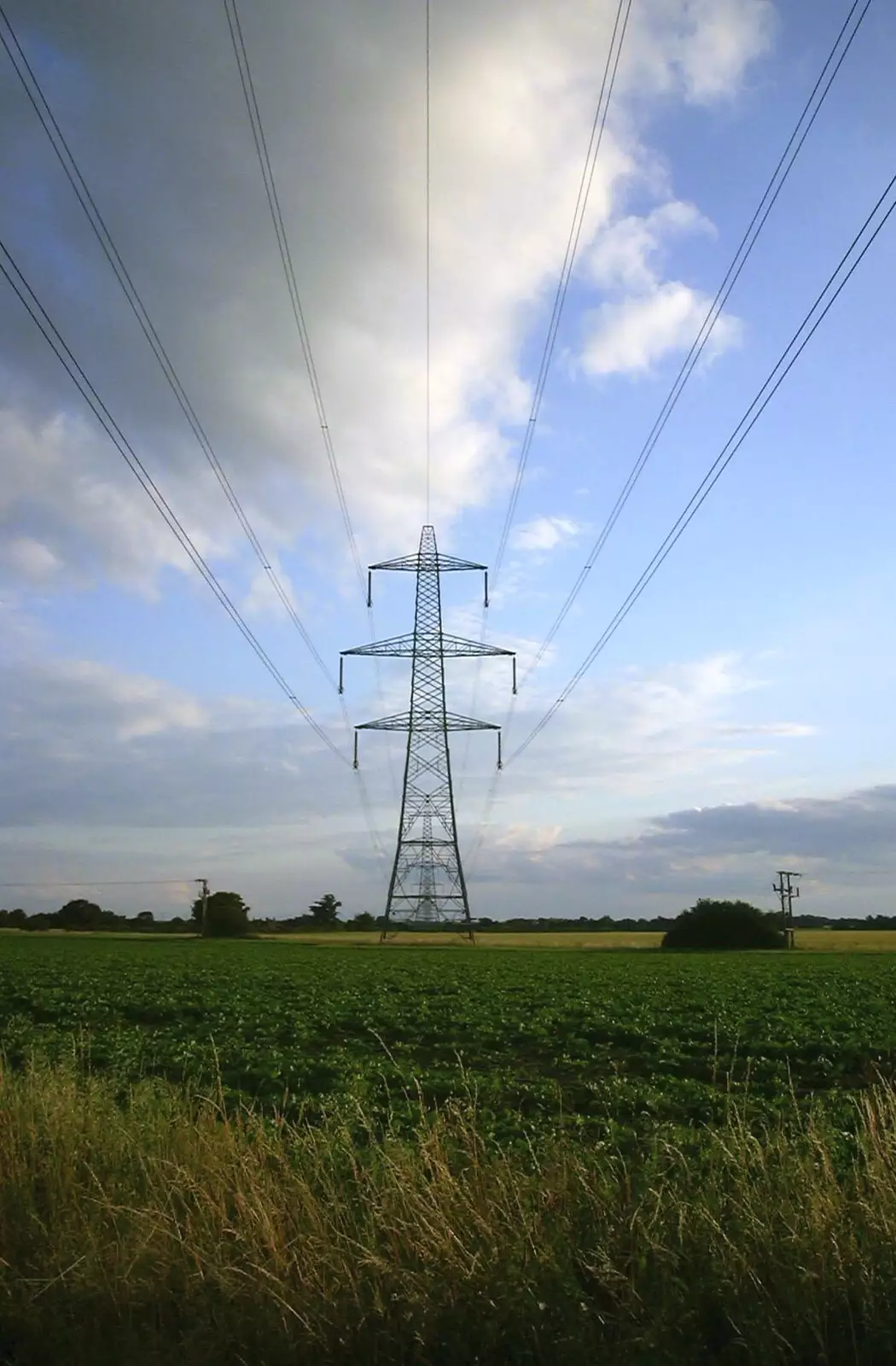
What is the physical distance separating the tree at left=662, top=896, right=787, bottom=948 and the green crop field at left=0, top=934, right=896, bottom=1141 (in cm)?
5225

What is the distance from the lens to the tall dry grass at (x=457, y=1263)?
668 centimetres

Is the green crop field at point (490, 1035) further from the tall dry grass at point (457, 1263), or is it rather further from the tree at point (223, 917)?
the tree at point (223, 917)

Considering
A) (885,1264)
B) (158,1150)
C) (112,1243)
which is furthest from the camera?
(158,1150)

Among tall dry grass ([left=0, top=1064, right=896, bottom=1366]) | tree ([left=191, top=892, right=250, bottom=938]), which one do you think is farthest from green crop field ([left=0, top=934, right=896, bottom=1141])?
tree ([left=191, top=892, right=250, bottom=938])

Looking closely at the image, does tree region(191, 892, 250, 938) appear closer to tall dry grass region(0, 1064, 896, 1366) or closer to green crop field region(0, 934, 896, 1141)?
green crop field region(0, 934, 896, 1141)

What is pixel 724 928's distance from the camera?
341 ft

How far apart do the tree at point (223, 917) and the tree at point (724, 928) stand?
4480 centimetres

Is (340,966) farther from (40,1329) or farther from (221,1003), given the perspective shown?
(40,1329)

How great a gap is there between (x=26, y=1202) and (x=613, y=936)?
11534cm

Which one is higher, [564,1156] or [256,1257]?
[564,1156]

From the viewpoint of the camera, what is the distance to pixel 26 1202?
8.62m

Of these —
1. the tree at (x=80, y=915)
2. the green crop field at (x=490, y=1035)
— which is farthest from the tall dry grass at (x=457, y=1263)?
the tree at (x=80, y=915)

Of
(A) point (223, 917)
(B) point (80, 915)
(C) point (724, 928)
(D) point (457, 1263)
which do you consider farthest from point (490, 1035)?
(B) point (80, 915)

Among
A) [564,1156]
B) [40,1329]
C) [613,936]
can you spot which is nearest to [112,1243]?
[40,1329]
